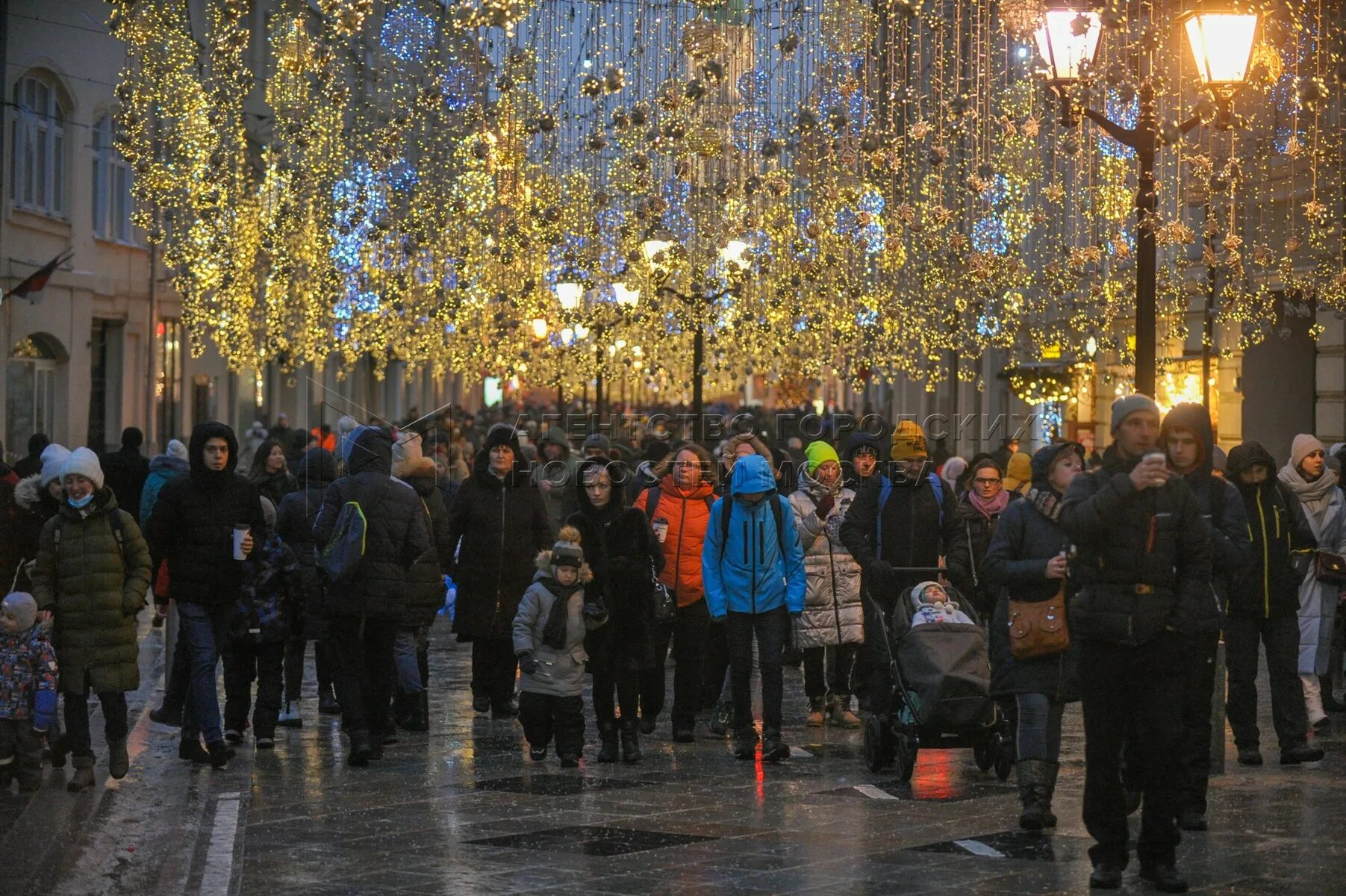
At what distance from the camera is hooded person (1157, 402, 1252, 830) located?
912 centimetres

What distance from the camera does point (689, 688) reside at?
41.6 ft

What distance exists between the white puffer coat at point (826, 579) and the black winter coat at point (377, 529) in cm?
261

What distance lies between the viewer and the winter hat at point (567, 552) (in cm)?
1149

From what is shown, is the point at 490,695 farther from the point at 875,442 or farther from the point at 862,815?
the point at 862,815

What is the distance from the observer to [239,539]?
11.5m

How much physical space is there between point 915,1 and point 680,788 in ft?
25.2

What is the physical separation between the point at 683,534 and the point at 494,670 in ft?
5.50

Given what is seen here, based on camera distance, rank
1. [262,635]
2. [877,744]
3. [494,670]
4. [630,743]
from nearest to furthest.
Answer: [877,744] < [630,743] < [262,635] < [494,670]

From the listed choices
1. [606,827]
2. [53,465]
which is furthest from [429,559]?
[606,827]

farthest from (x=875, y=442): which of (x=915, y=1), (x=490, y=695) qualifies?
(x=915, y=1)

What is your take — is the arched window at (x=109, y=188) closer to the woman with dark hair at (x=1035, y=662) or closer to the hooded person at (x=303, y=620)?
the hooded person at (x=303, y=620)

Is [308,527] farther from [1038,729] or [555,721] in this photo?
[1038,729]

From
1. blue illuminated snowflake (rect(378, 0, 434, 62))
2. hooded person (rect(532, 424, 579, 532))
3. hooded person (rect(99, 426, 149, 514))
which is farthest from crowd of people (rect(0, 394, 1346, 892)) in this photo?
blue illuminated snowflake (rect(378, 0, 434, 62))

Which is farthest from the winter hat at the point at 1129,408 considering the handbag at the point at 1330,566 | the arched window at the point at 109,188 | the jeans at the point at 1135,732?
the arched window at the point at 109,188
